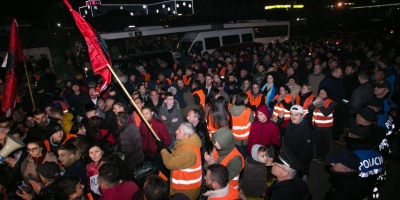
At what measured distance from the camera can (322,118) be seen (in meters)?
5.52

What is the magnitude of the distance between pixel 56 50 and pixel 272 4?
4083 cm

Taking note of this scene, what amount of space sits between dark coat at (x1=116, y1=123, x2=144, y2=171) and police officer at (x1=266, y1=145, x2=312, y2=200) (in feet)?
7.87

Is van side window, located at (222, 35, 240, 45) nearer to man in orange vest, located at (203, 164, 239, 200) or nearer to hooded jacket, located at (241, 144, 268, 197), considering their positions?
hooded jacket, located at (241, 144, 268, 197)

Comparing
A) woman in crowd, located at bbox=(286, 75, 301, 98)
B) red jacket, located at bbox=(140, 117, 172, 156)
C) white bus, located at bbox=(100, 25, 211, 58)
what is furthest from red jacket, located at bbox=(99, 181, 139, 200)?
white bus, located at bbox=(100, 25, 211, 58)

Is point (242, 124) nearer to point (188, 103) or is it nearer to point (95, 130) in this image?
point (188, 103)

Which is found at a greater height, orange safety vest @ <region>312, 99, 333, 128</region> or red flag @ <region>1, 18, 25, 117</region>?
red flag @ <region>1, 18, 25, 117</region>

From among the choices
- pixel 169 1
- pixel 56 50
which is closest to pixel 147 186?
pixel 56 50

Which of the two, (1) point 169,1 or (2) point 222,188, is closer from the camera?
(2) point 222,188

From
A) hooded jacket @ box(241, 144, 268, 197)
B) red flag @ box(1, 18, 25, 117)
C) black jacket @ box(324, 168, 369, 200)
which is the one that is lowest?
hooded jacket @ box(241, 144, 268, 197)

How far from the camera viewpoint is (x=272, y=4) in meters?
48.4

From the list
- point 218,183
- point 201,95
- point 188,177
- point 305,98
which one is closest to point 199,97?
point 201,95

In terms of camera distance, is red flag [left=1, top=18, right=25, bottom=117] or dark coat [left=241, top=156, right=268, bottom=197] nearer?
dark coat [left=241, top=156, right=268, bottom=197]

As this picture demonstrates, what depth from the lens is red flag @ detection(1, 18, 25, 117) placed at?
5648mm

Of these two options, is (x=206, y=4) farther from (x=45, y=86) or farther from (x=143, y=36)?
(x=45, y=86)
